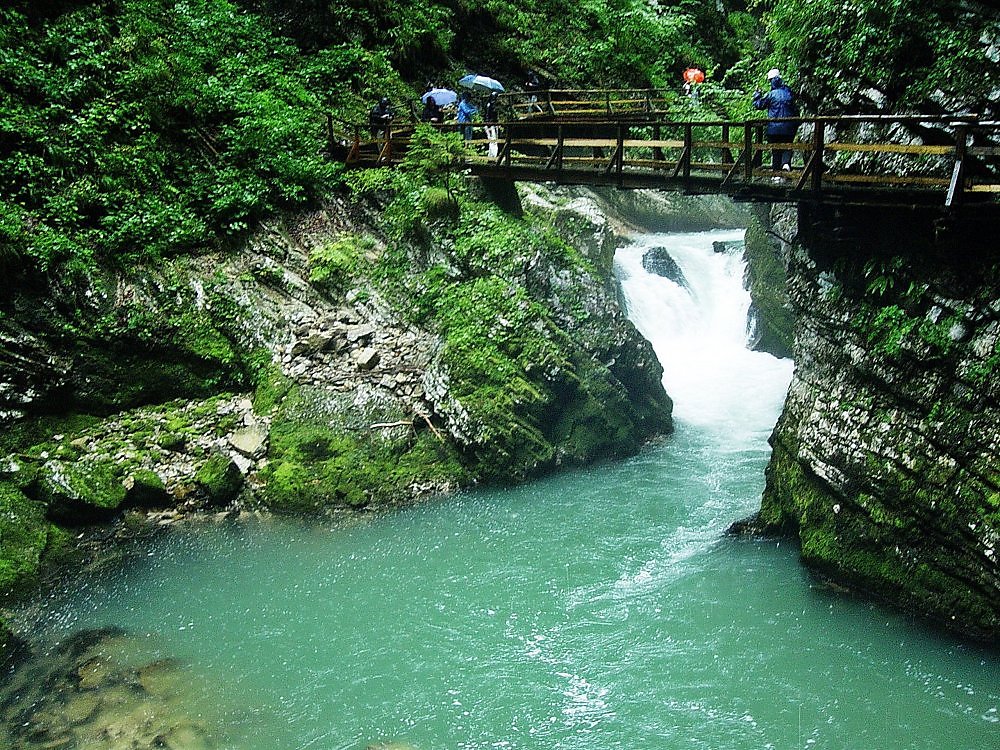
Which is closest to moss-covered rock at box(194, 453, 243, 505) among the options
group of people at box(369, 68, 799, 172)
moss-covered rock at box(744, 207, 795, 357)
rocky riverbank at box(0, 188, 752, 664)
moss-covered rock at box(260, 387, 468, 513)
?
rocky riverbank at box(0, 188, 752, 664)

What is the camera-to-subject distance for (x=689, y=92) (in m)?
23.0

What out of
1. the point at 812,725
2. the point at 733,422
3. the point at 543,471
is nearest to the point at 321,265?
the point at 543,471

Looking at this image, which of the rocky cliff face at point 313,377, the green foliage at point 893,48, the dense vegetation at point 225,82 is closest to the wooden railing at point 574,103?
the dense vegetation at point 225,82

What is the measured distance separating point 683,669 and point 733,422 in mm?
9753

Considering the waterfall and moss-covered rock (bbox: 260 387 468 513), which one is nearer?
moss-covered rock (bbox: 260 387 468 513)

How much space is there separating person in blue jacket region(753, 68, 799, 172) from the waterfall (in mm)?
7423

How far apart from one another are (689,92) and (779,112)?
38.5ft

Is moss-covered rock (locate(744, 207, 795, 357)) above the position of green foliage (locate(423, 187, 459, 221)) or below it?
below

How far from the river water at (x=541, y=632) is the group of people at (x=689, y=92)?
6644 mm

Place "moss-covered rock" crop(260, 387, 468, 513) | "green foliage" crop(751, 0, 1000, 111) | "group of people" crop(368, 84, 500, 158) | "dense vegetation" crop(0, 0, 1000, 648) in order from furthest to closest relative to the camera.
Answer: "group of people" crop(368, 84, 500, 158), "moss-covered rock" crop(260, 387, 468, 513), "dense vegetation" crop(0, 0, 1000, 648), "green foliage" crop(751, 0, 1000, 111)

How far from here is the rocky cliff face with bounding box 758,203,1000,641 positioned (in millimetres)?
9812

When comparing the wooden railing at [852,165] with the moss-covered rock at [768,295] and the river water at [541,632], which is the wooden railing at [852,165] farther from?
the moss-covered rock at [768,295]

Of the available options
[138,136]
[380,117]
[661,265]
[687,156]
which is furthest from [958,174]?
[138,136]

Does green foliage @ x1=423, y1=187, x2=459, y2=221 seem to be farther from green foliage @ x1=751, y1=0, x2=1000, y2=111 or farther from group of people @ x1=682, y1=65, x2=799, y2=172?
green foliage @ x1=751, y1=0, x2=1000, y2=111
